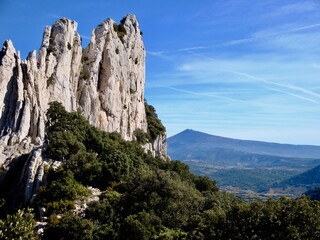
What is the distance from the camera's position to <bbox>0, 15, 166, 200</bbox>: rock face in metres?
50.6

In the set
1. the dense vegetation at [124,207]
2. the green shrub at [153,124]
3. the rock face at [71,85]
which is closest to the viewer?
the dense vegetation at [124,207]

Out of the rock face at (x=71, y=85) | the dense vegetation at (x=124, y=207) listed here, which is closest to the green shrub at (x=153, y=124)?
the rock face at (x=71, y=85)

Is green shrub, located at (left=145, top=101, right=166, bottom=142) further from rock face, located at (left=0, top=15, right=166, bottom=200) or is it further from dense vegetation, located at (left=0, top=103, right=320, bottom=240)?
dense vegetation, located at (left=0, top=103, right=320, bottom=240)

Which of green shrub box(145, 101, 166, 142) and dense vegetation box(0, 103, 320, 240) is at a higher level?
green shrub box(145, 101, 166, 142)

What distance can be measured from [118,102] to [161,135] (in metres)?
20.7

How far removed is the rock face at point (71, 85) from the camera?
50.6m

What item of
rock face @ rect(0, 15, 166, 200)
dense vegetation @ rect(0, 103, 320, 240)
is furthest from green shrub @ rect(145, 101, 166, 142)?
dense vegetation @ rect(0, 103, 320, 240)

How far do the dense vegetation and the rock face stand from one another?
3.65 metres

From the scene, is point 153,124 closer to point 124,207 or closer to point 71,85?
point 71,85

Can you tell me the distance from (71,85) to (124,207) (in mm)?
33043

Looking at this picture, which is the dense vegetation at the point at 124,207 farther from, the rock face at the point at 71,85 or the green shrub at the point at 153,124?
the green shrub at the point at 153,124

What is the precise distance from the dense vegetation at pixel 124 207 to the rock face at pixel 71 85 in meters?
3.65

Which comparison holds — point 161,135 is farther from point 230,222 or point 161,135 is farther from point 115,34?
point 230,222

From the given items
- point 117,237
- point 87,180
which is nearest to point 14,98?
point 87,180
